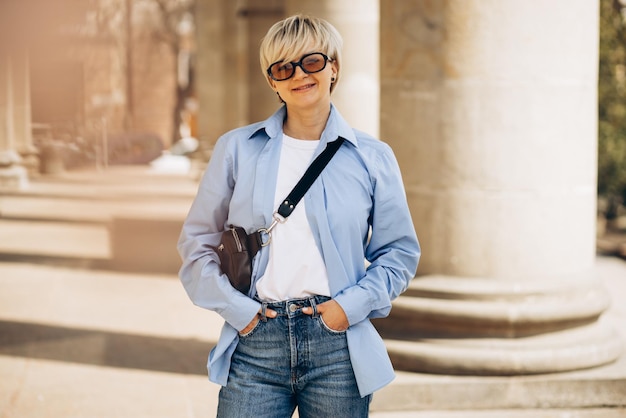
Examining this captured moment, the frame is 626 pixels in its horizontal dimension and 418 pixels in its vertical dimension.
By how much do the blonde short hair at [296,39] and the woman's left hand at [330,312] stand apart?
28.3 inches

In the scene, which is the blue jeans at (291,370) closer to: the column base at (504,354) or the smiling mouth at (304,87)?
the smiling mouth at (304,87)

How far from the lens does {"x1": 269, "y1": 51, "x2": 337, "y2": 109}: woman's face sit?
3.06m

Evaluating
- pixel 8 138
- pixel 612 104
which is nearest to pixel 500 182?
pixel 612 104

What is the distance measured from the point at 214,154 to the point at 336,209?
1.37 feet

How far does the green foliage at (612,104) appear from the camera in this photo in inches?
623

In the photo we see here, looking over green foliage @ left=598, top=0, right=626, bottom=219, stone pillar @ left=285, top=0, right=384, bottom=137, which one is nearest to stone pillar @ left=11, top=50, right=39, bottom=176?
green foliage @ left=598, top=0, right=626, bottom=219

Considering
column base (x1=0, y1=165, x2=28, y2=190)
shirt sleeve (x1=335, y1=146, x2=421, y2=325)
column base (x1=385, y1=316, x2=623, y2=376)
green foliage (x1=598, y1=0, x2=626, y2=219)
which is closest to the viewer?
shirt sleeve (x1=335, y1=146, x2=421, y2=325)

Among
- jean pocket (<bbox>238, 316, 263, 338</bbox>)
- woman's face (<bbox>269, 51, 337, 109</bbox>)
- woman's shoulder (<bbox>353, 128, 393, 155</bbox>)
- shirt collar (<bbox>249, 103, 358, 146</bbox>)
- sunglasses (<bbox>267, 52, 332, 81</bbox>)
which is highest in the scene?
sunglasses (<bbox>267, 52, 332, 81</bbox>)

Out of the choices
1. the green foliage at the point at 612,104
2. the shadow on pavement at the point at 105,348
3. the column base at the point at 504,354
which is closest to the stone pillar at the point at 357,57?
the shadow on pavement at the point at 105,348

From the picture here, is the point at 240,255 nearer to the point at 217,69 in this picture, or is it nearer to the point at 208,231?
the point at 208,231

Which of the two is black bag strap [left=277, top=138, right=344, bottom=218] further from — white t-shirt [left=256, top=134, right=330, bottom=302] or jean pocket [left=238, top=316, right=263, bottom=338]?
jean pocket [left=238, top=316, right=263, bottom=338]

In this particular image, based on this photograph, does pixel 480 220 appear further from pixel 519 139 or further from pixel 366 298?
pixel 366 298

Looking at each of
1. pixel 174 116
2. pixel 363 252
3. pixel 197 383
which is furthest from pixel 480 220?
pixel 174 116

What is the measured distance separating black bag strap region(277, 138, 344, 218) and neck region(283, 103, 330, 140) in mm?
99
